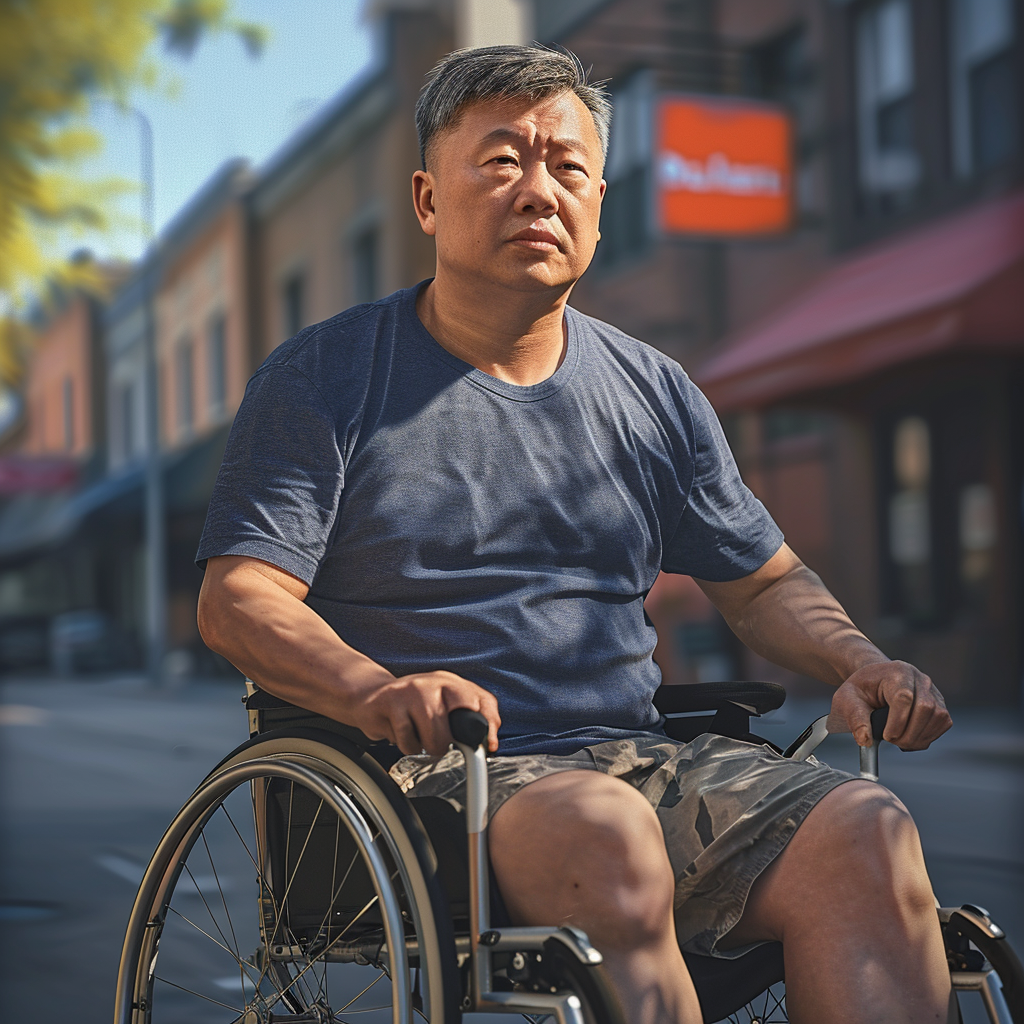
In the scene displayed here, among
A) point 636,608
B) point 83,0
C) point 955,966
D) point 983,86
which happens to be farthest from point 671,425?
point 83,0

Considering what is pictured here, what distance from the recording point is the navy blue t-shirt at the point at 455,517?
2348mm

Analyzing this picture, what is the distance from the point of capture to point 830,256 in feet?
49.0

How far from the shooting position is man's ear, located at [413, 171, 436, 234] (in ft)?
8.41

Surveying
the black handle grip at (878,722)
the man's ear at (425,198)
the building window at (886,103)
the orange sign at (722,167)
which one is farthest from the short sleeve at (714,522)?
the building window at (886,103)

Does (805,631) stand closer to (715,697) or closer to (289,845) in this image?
(715,697)

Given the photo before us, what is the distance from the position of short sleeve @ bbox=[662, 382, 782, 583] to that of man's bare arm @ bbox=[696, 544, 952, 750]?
0.04 metres

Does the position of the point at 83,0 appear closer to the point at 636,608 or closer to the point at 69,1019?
the point at 69,1019

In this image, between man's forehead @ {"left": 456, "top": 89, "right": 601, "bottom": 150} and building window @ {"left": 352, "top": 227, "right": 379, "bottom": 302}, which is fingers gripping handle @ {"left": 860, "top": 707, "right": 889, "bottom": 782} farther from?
building window @ {"left": 352, "top": 227, "right": 379, "bottom": 302}

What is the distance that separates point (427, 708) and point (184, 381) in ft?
74.7

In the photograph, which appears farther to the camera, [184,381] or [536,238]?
[184,381]

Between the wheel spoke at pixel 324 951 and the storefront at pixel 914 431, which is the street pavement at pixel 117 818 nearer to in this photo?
the wheel spoke at pixel 324 951

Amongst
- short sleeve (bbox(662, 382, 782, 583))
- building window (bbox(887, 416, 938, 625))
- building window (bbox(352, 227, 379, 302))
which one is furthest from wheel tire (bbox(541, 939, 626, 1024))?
building window (bbox(352, 227, 379, 302))

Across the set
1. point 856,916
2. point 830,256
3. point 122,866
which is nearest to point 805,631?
point 856,916

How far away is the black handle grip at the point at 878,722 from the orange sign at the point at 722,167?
12293 millimetres
